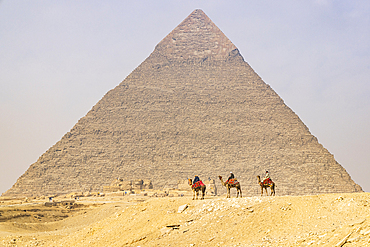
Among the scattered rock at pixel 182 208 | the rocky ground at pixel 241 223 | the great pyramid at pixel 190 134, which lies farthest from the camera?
the great pyramid at pixel 190 134

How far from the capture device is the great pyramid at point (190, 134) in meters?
98.2

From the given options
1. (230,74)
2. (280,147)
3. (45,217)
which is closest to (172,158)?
(280,147)

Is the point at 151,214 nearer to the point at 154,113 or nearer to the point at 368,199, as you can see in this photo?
the point at 368,199

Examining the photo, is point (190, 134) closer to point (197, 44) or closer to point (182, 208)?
point (197, 44)

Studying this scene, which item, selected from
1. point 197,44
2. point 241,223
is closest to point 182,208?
point 241,223

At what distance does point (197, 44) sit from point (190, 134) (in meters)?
32.9

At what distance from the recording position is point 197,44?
13350cm

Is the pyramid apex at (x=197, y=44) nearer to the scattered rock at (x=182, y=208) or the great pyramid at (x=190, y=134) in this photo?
the great pyramid at (x=190, y=134)

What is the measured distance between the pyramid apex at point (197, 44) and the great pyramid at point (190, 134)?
281 millimetres

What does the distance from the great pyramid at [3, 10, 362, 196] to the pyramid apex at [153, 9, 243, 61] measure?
28 cm

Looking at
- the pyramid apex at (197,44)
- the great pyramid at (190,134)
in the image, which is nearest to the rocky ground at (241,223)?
the great pyramid at (190,134)

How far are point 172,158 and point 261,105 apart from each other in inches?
1156

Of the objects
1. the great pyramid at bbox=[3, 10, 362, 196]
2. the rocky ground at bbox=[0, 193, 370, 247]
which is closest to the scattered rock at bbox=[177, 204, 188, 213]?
the rocky ground at bbox=[0, 193, 370, 247]

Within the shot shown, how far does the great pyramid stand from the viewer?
98188 millimetres
